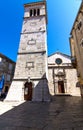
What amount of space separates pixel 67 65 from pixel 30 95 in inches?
495

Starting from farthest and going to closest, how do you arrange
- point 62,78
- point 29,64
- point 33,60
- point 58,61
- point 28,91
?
point 58,61, point 62,78, point 33,60, point 29,64, point 28,91

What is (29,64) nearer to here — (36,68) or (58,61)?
(36,68)

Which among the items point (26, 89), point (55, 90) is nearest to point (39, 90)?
point (26, 89)

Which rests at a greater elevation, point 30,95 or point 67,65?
point 67,65

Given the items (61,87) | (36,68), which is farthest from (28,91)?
(61,87)

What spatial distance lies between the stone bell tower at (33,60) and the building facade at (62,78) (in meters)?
7.01

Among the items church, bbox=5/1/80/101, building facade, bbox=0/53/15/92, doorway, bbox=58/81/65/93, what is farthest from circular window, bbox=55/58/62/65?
building facade, bbox=0/53/15/92

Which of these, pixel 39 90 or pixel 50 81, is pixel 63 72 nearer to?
pixel 50 81

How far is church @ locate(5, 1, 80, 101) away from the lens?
11.7m

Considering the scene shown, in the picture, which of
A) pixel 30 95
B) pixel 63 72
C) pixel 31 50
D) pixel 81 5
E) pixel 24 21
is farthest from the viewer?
pixel 63 72

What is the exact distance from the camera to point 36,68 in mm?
12984

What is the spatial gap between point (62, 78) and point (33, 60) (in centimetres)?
931

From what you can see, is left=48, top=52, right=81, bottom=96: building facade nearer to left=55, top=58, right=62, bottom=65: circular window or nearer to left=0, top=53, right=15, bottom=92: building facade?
left=55, top=58, right=62, bottom=65: circular window

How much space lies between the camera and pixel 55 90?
64.9 feet
